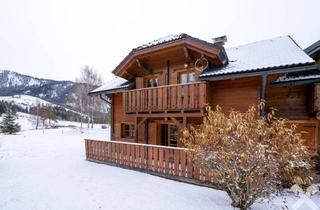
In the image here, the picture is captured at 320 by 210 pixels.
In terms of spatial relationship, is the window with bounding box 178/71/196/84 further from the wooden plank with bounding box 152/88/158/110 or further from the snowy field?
the snowy field

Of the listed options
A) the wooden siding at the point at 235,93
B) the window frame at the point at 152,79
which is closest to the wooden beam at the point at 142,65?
the window frame at the point at 152,79

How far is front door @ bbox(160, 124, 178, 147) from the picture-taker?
1153 cm

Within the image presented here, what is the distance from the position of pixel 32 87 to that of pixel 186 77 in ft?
503

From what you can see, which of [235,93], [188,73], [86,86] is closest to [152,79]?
[188,73]

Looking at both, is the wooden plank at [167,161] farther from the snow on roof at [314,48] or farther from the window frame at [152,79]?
the snow on roof at [314,48]

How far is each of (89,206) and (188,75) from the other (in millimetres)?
7135

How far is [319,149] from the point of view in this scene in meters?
8.49

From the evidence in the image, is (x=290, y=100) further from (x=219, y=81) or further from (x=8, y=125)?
(x=8, y=125)

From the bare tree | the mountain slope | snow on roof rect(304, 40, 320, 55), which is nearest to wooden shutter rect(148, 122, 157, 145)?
snow on roof rect(304, 40, 320, 55)

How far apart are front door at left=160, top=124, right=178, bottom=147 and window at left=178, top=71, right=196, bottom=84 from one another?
2323mm

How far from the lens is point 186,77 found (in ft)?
35.5

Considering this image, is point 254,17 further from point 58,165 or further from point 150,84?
point 58,165

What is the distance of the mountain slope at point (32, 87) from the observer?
119m

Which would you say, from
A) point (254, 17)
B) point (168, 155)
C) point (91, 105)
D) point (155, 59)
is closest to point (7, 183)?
point (168, 155)
